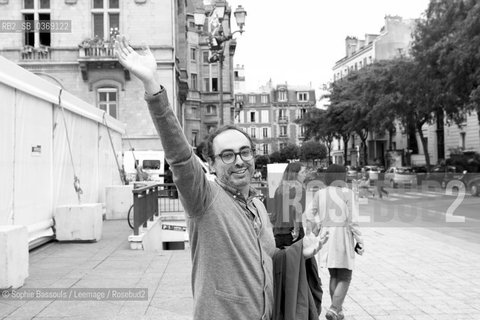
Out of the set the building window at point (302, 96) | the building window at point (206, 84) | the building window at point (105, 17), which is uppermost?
the building window at point (302, 96)

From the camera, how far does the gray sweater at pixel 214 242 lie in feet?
7.40

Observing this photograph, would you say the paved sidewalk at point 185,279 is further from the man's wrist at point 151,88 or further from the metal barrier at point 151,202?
the man's wrist at point 151,88

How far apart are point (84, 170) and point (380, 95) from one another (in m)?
29.2

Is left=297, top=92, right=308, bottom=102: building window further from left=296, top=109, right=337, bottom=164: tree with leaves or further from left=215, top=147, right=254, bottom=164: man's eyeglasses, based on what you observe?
left=215, top=147, right=254, bottom=164: man's eyeglasses

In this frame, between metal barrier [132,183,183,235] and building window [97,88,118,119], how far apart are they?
53.0ft

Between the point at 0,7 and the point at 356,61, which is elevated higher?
the point at 356,61

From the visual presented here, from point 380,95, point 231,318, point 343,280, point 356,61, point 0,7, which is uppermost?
point 356,61

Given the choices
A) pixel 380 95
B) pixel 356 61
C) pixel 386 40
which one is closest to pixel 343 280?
pixel 380 95

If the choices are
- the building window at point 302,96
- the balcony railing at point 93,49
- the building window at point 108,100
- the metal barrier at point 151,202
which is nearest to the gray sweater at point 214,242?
the metal barrier at point 151,202

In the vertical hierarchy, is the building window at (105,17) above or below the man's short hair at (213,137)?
above

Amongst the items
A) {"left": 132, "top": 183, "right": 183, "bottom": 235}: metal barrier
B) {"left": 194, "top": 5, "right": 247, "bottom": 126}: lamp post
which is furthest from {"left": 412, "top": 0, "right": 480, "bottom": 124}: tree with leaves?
{"left": 132, "top": 183, "right": 183, "bottom": 235}: metal barrier

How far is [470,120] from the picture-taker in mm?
43812

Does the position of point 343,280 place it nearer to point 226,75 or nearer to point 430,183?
point 430,183

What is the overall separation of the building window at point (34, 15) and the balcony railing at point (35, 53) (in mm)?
378
